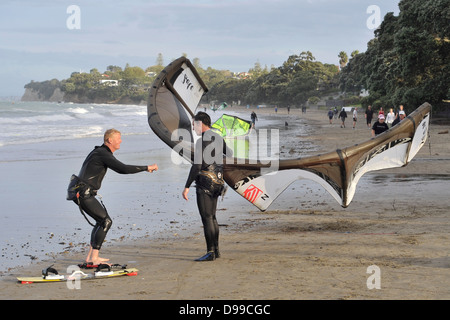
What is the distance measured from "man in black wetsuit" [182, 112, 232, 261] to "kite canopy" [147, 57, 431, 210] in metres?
0.68

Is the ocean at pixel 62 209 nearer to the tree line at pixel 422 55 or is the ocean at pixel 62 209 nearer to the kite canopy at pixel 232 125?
the kite canopy at pixel 232 125

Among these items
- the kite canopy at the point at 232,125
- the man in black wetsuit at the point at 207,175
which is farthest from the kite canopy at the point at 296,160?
the kite canopy at the point at 232,125

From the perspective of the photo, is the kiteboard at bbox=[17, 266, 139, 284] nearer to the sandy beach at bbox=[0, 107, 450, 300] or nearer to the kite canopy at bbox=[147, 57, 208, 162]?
the sandy beach at bbox=[0, 107, 450, 300]

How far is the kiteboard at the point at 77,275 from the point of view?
23.0 feet

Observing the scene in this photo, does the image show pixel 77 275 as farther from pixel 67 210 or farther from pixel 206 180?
pixel 67 210

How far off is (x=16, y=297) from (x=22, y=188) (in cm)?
1038

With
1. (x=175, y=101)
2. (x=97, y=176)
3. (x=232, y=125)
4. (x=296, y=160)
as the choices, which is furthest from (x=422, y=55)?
(x=97, y=176)

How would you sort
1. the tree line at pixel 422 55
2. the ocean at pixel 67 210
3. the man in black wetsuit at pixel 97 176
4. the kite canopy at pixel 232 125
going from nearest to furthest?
the man in black wetsuit at pixel 97 176, the ocean at pixel 67 210, the kite canopy at pixel 232 125, the tree line at pixel 422 55

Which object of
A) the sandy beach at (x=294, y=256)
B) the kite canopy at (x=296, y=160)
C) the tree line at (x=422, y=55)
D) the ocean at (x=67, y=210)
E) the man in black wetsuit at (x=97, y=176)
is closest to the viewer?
the sandy beach at (x=294, y=256)

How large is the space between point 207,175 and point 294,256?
159cm

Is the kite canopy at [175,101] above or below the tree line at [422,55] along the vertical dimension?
below

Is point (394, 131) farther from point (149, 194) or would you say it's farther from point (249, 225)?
point (149, 194)

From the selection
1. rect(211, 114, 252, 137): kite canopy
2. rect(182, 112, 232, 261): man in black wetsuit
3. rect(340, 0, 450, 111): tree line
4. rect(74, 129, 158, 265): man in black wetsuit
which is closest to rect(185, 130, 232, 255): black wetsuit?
rect(182, 112, 232, 261): man in black wetsuit

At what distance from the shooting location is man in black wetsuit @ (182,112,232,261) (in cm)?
783
